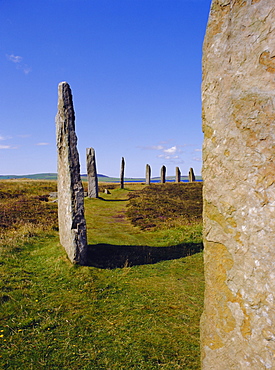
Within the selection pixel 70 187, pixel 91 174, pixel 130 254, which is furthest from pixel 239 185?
pixel 91 174

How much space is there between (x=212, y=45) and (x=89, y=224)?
1346cm

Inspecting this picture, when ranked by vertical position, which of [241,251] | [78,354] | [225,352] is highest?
[241,251]

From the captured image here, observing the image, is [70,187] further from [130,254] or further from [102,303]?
[102,303]

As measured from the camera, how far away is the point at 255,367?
7.91 ft

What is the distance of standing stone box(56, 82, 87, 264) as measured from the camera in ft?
30.3

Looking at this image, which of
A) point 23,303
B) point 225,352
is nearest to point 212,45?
point 225,352

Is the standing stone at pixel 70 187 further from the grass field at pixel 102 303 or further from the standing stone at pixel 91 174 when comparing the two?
the standing stone at pixel 91 174

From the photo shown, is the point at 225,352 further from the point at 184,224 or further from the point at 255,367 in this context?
the point at 184,224

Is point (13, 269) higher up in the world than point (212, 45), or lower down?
lower down

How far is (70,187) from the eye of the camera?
952cm

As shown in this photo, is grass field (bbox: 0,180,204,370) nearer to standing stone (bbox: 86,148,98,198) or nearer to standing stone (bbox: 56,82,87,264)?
standing stone (bbox: 56,82,87,264)

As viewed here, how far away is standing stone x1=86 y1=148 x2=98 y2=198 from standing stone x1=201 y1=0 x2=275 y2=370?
22931mm

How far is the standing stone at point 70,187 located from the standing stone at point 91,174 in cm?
1514

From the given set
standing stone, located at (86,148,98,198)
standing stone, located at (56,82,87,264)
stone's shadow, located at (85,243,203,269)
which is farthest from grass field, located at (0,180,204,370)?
standing stone, located at (86,148,98,198)
